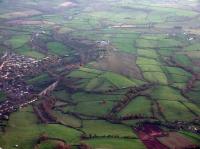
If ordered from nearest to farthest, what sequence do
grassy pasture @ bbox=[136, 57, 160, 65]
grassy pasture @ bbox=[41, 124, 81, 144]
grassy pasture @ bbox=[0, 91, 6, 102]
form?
grassy pasture @ bbox=[41, 124, 81, 144] → grassy pasture @ bbox=[0, 91, 6, 102] → grassy pasture @ bbox=[136, 57, 160, 65]

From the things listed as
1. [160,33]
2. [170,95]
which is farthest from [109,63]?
[160,33]

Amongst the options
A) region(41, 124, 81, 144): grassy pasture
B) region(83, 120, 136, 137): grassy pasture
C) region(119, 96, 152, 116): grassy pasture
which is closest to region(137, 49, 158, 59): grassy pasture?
region(119, 96, 152, 116): grassy pasture

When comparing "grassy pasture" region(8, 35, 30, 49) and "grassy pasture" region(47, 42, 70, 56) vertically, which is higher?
"grassy pasture" region(8, 35, 30, 49)

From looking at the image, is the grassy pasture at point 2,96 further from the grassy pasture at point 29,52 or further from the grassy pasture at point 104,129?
the grassy pasture at point 29,52

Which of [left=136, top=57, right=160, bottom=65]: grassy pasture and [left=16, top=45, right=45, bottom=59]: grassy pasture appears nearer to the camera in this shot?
[left=136, top=57, right=160, bottom=65]: grassy pasture

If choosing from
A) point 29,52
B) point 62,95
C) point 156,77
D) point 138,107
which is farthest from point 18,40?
point 138,107

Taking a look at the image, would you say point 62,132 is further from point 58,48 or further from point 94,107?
point 58,48

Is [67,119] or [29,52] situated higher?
[29,52]

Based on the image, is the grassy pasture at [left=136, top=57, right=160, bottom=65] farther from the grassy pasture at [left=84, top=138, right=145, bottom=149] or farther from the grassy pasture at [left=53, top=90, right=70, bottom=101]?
the grassy pasture at [left=84, top=138, right=145, bottom=149]
